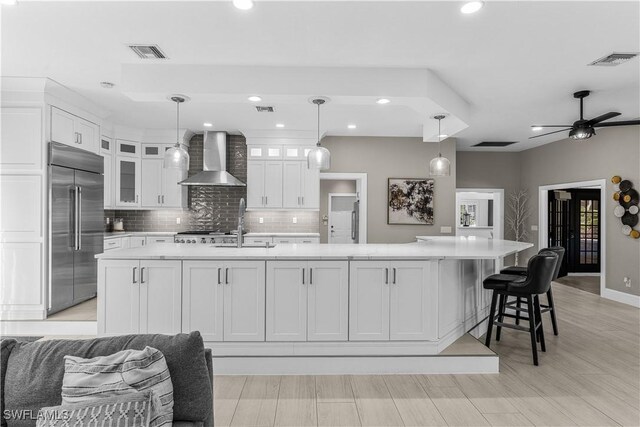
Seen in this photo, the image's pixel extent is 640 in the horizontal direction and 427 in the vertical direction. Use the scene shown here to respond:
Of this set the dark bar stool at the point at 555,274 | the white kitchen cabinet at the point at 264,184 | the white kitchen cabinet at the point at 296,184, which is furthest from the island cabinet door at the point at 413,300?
the white kitchen cabinet at the point at 264,184

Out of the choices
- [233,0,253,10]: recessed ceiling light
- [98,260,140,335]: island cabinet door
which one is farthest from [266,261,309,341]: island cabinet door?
[233,0,253,10]: recessed ceiling light

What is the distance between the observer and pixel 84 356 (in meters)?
1.55

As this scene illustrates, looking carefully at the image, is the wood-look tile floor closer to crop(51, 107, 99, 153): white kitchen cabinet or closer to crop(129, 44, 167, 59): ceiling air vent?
crop(129, 44, 167, 59): ceiling air vent

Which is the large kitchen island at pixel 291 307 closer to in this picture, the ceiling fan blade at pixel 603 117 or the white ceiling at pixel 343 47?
the white ceiling at pixel 343 47

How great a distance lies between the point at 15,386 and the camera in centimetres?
148

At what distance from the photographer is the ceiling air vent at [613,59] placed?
10.9ft

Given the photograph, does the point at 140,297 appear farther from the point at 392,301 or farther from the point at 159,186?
the point at 159,186

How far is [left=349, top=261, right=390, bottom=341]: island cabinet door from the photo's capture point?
326cm

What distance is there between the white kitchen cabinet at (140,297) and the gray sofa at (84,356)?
1.62 meters

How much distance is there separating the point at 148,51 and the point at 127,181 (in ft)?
11.4

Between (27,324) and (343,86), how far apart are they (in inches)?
164

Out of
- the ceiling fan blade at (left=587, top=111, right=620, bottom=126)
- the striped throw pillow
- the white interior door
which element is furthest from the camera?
the white interior door

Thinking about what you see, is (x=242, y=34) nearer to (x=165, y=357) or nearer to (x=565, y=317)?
(x=165, y=357)

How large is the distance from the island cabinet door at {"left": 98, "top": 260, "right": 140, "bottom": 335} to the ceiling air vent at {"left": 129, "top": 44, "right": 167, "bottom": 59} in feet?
5.85
